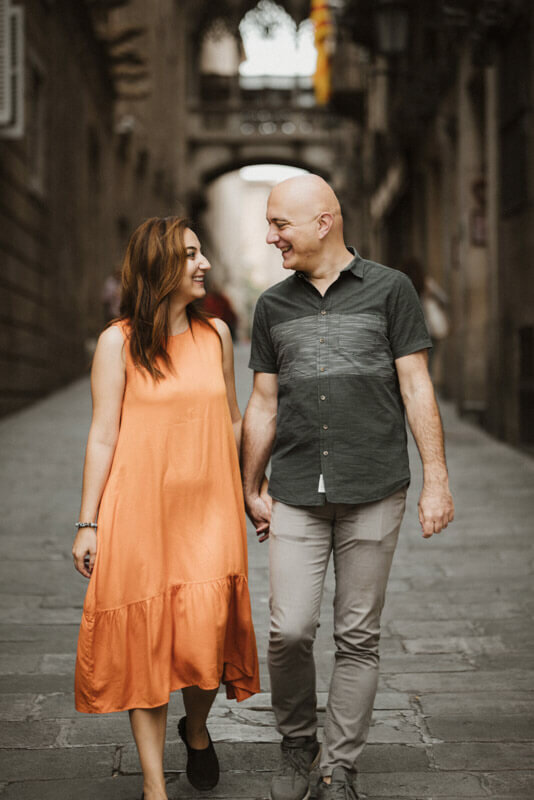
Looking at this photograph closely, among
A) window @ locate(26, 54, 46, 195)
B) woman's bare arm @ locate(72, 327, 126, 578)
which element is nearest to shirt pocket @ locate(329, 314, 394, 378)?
woman's bare arm @ locate(72, 327, 126, 578)

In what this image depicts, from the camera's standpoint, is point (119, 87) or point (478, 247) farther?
point (119, 87)

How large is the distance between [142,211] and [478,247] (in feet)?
56.8

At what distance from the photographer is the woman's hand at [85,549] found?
314 centimetres

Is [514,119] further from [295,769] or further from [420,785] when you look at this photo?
[295,769]

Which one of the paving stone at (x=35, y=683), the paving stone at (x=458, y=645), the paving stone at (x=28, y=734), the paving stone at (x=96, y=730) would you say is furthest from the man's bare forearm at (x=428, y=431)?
the paving stone at (x=35, y=683)

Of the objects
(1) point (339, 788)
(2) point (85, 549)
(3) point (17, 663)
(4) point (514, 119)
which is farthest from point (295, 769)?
(4) point (514, 119)

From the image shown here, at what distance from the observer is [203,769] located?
3.31 metres

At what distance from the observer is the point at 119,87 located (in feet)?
82.0

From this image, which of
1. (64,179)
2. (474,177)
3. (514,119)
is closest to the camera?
(514,119)

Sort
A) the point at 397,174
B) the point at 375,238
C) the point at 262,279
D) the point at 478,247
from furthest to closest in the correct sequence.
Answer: the point at 262,279, the point at 375,238, the point at 397,174, the point at 478,247

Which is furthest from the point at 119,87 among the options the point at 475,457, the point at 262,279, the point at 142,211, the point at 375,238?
the point at 262,279

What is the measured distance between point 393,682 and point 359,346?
1.62m

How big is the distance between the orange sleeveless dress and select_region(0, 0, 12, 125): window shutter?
9071 millimetres

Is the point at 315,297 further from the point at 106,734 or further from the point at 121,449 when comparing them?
the point at 106,734
